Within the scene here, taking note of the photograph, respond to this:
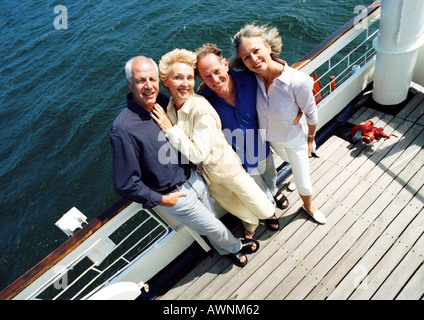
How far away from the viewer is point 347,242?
319cm

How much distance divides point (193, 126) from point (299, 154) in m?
1.15

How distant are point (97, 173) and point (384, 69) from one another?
25.3 feet

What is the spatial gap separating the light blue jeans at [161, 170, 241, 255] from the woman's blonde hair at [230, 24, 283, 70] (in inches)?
40.1

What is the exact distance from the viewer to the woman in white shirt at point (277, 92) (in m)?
2.40

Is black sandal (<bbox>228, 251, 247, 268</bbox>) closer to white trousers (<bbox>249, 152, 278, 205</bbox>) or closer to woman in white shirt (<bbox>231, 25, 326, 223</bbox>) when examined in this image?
white trousers (<bbox>249, 152, 278, 205</bbox>)

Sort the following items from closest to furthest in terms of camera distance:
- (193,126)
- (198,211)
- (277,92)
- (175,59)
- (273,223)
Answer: (175,59), (193,126), (277,92), (198,211), (273,223)

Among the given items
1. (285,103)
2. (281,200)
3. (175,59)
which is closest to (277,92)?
(285,103)

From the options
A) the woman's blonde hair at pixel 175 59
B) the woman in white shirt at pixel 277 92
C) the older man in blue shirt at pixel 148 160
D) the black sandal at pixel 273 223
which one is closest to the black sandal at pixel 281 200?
the black sandal at pixel 273 223

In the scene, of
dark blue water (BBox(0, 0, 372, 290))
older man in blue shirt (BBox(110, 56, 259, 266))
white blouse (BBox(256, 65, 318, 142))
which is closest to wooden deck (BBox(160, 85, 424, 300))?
older man in blue shirt (BBox(110, 56, 259, 266))

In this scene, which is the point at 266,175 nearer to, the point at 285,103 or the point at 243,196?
the point at 243,196

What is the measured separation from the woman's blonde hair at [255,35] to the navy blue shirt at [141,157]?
34.7 inches

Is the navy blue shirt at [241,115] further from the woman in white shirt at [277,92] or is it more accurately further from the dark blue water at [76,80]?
the dark blue water at [76,80]

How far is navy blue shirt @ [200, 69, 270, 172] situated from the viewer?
260 cm
